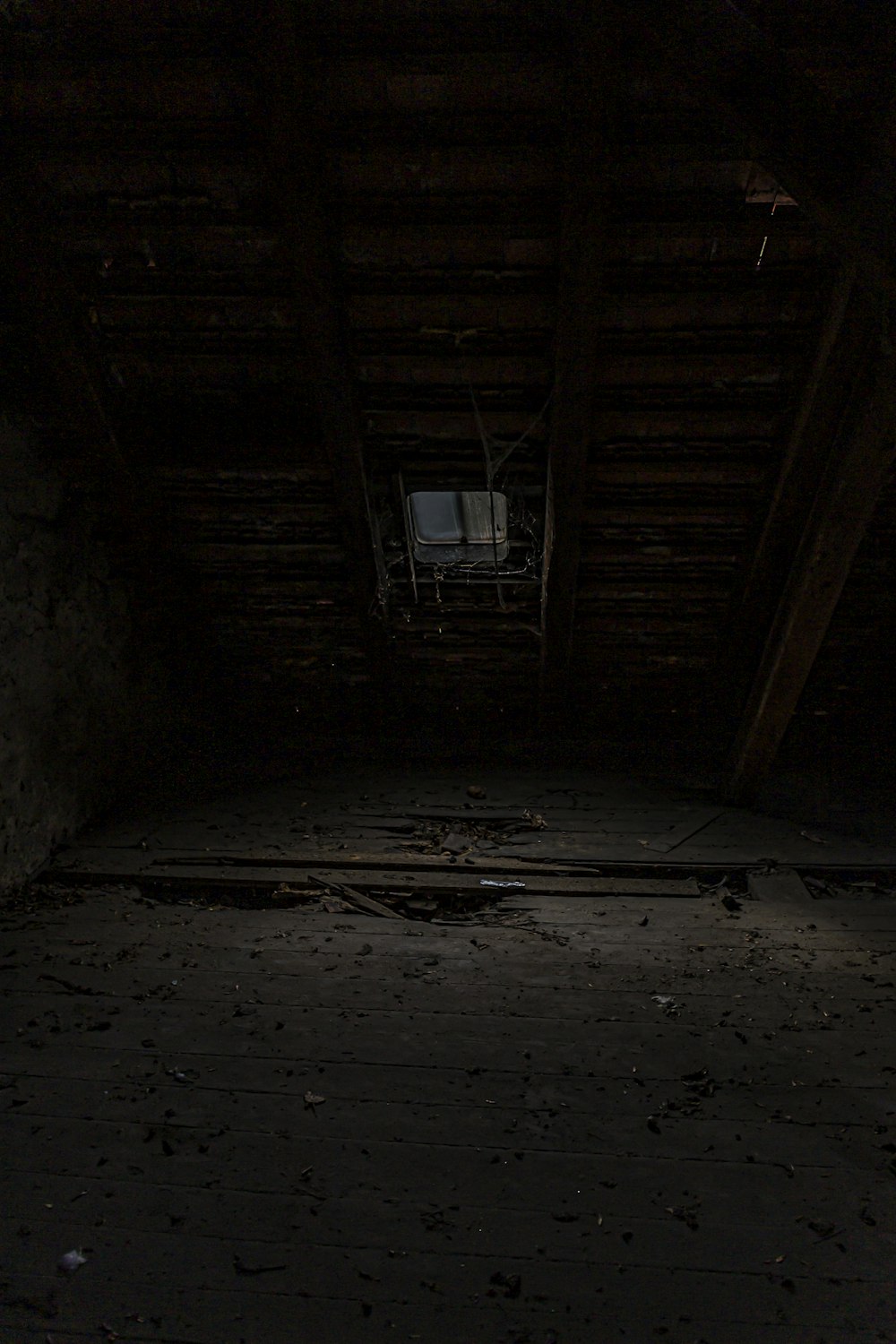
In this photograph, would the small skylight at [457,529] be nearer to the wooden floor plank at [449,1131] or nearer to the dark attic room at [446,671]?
the dark attic room at [446,671]

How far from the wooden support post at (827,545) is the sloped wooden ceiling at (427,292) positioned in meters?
0.53

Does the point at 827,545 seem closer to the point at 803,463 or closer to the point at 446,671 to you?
the point at 803,463

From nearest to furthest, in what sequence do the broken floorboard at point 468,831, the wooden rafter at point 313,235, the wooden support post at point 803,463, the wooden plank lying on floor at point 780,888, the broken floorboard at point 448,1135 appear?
the broken floorboard at point 448,1135 < the wooden rafter at point 313,235 < the wooden support post at point 803,463 < the wooden plank lying on floor at point 780,888 < the broken floorboard at point 468,831

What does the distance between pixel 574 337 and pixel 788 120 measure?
1.22 metres

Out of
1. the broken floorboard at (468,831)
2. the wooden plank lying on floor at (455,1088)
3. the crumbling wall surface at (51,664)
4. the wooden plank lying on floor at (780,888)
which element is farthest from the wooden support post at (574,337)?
the wooden plank lying on floor at (455,1088)

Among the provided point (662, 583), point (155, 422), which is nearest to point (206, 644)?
point (155, 422)

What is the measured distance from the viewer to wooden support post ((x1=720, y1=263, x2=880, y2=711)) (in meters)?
3.00

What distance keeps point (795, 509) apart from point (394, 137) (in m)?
2.35

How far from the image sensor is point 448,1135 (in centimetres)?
183

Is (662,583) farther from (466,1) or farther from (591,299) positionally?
(466,1)

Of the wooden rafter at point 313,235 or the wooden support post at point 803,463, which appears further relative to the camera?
the wooden support post at point 803,463

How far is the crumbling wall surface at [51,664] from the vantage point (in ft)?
11.0

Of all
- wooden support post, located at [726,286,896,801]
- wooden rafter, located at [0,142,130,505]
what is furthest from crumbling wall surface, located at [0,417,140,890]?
wooden support post, located at [726,286,896,801]

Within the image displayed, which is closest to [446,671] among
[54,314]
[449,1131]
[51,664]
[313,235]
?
[51,664]
